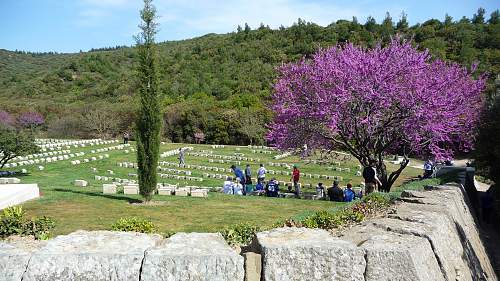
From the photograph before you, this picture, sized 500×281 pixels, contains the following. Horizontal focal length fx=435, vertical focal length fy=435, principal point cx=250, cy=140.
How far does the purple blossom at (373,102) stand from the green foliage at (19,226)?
950 cm

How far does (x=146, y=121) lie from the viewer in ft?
53.0

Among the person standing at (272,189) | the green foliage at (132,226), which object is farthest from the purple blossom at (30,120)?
the green foliage at (132,226)

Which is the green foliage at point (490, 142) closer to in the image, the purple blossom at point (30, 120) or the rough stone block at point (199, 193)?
the rough stone block at point (199, 193)

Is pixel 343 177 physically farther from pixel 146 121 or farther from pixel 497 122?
pixel 146 121

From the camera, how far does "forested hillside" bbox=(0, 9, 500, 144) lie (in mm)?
55938

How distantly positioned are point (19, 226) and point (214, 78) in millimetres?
79670

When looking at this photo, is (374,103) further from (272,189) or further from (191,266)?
(191,266)

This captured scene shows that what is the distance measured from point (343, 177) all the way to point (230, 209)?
14.9 meters

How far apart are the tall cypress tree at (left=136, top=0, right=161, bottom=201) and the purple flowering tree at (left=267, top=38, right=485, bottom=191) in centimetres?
449

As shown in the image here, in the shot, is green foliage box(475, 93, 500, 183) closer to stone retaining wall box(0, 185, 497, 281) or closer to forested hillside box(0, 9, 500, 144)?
stone retaining wall box(0, 185, 497, 281)

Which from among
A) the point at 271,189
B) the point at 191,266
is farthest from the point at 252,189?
the point at 191,266

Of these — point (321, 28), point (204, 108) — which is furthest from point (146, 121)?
point (321, 28)

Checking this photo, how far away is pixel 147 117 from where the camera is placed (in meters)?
16.1

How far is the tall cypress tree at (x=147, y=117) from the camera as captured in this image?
16094 mm
